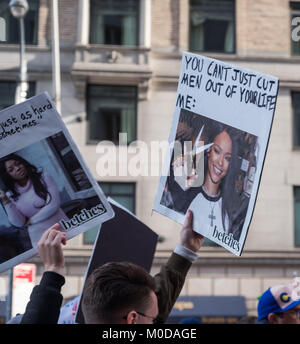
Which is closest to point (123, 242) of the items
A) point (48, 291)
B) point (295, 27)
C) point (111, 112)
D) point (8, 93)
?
point (48, 291)

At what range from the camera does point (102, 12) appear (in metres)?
18.2

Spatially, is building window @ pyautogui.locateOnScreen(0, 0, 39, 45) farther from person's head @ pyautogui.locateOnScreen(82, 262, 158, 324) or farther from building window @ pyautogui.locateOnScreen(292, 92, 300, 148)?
person's head @ pyautogui.locateOnScreen(82, 262, 158, 324)

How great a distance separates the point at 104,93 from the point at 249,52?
157 inches

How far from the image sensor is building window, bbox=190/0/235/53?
729 inches

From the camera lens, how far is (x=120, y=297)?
237 cm

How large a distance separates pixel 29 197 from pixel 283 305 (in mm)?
1449

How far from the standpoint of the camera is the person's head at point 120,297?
7.71 ft

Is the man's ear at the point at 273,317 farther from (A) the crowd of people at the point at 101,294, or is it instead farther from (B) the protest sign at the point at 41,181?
(A) the crowd of people at the point at 101,294

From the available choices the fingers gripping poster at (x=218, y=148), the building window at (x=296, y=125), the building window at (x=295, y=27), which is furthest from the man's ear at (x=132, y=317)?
the building window at (x=295, y=27)

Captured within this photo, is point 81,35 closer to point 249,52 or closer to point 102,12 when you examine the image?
point 102,12

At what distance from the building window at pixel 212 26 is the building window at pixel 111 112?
2.24m

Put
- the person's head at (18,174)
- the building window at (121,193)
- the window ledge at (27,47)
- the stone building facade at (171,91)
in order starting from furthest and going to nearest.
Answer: the window ledge at (27,47)
the stone building facade at (171,91)
the building window at (121,193)
the person's head at (18,174)

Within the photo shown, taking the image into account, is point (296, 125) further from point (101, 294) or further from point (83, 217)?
point (101, 294)
